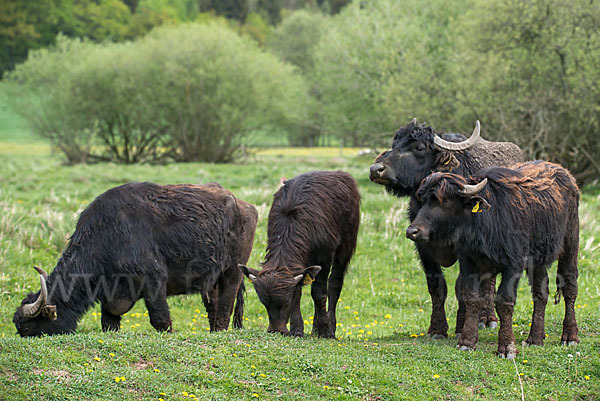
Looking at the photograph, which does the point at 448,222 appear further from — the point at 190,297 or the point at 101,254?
the point at 190,297

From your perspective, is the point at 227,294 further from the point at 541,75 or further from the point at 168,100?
the point at 168,100

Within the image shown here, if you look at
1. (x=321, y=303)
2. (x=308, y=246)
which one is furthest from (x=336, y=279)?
(x=308, y=246)

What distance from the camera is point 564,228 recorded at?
955 centimetres

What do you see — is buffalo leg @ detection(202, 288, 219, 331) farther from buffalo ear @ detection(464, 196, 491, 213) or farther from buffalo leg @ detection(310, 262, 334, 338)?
buffalo ear @ detection(464, 196, 491, 213)

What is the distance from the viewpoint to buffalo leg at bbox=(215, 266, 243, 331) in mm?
10914

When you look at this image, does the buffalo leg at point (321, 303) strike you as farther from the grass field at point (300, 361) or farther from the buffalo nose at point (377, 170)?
the buffalo nose at point (377, 170)

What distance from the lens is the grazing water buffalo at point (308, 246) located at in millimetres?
8977

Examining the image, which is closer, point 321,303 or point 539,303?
point 539,303

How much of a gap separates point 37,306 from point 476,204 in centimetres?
Answer: 617

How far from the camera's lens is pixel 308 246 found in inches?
376

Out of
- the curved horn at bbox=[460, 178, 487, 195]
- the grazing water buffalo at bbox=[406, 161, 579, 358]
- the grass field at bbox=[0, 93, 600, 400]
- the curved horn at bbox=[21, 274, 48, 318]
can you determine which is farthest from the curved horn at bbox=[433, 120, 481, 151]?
the curved horn at bbox=[21, 274, 48, 318]

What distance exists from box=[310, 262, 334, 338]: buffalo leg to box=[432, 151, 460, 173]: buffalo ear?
231 cm

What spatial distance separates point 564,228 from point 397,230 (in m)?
8.23

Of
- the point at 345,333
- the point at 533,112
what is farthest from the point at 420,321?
the point at 533,112
